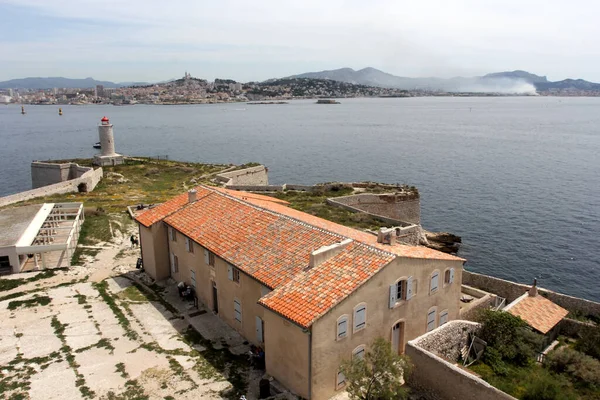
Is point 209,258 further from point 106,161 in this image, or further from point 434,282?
point 106,161

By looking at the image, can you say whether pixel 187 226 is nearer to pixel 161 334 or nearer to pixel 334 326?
pixel 161 334

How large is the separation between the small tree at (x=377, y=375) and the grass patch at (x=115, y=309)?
1139 cm

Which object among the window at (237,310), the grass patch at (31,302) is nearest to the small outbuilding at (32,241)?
the grass patch at (31,302)

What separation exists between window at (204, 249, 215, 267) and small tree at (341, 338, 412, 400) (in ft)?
33.7

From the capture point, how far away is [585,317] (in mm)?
27875

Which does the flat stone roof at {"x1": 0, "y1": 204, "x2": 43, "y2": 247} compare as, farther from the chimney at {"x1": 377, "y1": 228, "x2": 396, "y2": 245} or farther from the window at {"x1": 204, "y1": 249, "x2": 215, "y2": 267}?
the chimney at {"x1": 377, "y1": 228, "x2": 396, "y2": 245}

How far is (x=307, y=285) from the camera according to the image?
1861 cm

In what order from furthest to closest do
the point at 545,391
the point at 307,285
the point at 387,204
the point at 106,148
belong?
1. the point at 106,148
2. the point at 387,204
3. the point at 307,285
4. the point at 545,391

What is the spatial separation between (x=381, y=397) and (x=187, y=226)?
15.4 metres

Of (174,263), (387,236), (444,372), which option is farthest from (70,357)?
(444,372)

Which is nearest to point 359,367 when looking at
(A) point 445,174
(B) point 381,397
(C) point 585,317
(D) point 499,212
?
(B) point 381,397

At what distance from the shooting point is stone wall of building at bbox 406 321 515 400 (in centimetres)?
1720

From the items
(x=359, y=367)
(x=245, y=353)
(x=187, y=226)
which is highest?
(x=187, y=226)

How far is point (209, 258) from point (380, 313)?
32.7 ft
